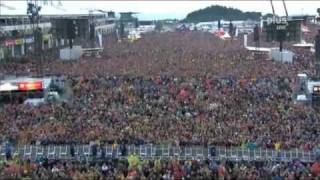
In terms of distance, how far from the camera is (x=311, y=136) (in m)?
25.6

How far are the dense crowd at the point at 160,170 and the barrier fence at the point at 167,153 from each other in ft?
1.86

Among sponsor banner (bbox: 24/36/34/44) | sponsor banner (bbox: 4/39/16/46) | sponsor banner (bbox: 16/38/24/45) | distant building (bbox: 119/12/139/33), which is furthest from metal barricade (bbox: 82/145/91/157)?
distant building (bbox: 119/12/139/33)

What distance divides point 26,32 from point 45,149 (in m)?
59.4

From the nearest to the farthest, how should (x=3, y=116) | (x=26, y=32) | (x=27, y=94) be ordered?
(x=3, y=116)
(x=27, y=94)
(x=26, y=32)

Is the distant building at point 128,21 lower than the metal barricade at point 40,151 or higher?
lower

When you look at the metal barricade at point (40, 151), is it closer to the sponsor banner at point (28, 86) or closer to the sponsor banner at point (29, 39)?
the sponsor banner at point (28, 86)

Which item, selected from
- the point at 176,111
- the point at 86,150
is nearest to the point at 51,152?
the point at 86,150

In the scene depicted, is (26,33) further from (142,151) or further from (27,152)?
(142,151)

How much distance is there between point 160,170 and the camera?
2088cm

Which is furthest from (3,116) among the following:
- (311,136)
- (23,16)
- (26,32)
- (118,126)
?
(23,16)

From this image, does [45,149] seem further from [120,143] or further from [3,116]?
[3,116]

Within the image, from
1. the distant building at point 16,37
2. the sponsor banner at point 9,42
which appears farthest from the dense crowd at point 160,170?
the sponsor banner at point 9,42

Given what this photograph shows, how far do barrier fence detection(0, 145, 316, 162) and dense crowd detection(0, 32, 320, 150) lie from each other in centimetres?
93

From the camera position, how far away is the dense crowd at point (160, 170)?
66.5ft
